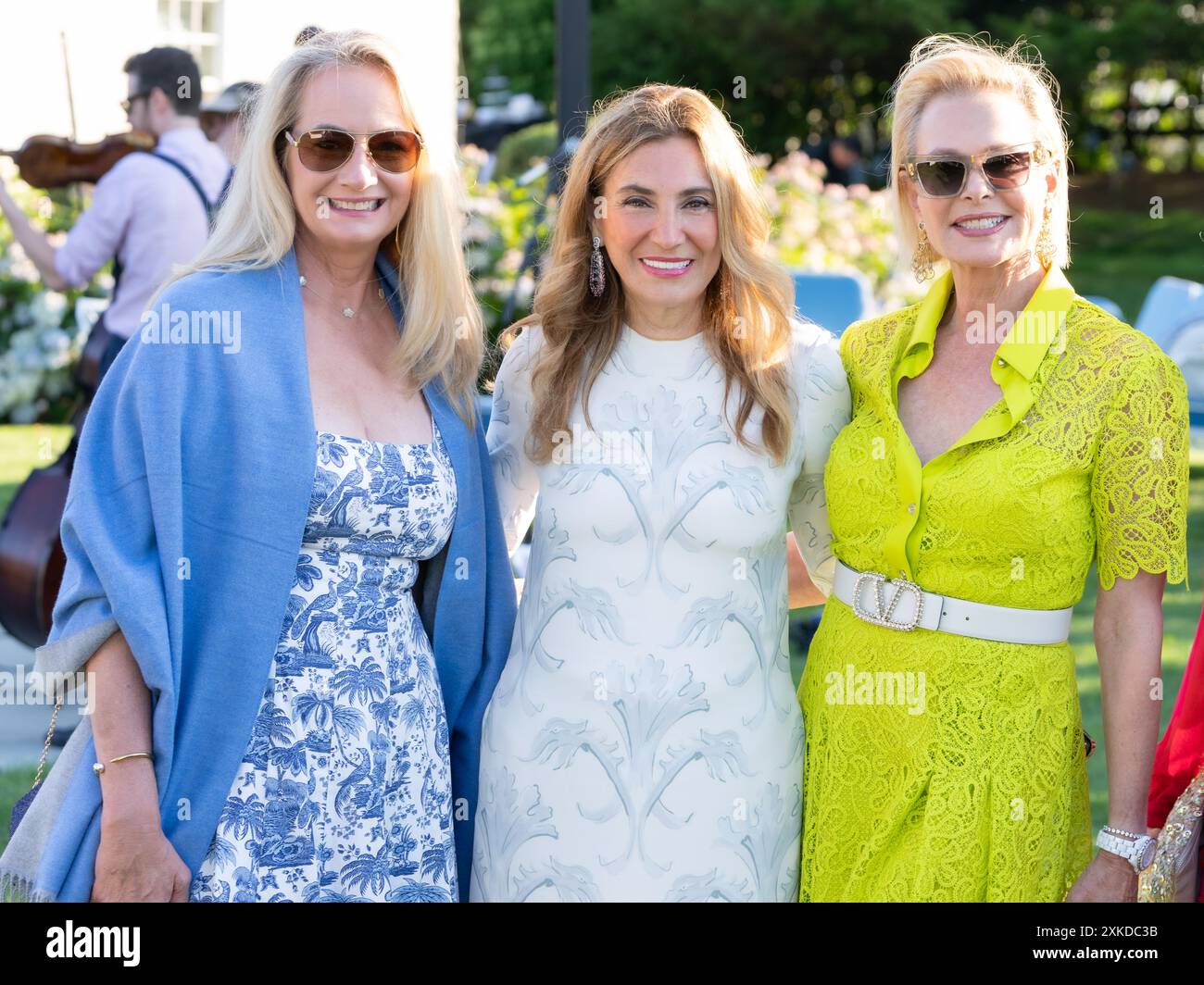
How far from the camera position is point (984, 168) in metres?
2.74

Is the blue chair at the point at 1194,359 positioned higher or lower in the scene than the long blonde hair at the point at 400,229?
lower

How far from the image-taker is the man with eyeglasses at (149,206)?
5.84 meters

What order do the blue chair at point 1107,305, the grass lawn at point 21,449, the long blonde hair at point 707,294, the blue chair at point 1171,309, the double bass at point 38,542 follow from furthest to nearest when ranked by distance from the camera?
the grass lawn at point 21,449 → the blue chair at point 1171,309 → the double bass at point 38,542 → the blue chair at point 1107,305 → the long blonde hair at point 707,294

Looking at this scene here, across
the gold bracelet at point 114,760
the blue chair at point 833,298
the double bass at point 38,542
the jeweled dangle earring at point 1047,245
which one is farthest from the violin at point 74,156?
the jeweled dangle earring at point 1047,245

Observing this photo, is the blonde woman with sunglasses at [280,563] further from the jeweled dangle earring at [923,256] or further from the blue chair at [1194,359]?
the blue chair at [1194,359]

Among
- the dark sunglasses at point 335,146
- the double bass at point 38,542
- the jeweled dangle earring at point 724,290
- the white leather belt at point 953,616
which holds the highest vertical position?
the dark sunglasses at point 335,146

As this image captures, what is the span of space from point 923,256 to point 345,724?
1.53m

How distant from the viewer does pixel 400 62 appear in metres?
2.82

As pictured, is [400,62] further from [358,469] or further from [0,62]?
[0,62]

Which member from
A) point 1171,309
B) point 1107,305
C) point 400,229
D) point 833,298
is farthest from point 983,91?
point 1107,305

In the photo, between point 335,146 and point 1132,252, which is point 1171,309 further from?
point 1132,252

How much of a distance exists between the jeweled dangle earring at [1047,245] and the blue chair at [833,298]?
14.8ft

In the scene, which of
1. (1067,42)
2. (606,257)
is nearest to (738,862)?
(606,257)
